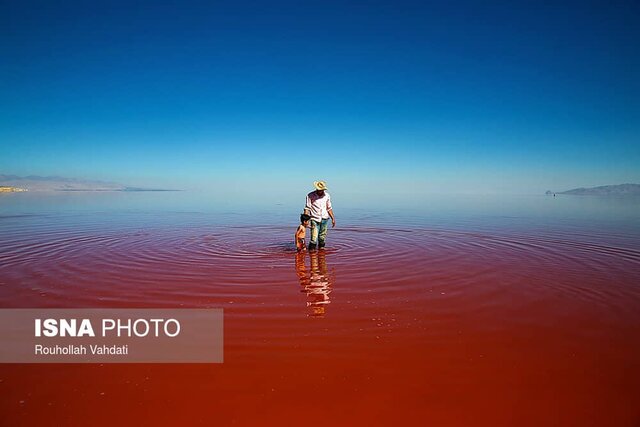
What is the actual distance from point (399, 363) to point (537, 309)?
3.59 metres

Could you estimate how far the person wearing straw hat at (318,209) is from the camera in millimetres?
11719

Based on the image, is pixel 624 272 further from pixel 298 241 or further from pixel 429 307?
pixel 298 241

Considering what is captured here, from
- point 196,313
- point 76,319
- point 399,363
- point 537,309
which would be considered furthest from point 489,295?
point 76,319

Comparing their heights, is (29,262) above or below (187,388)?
above

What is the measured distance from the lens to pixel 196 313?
6.30 m

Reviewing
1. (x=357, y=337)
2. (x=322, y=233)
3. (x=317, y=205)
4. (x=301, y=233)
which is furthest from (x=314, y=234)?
(x=357, y=337)

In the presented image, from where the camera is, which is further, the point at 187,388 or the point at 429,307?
the point at 429,307
